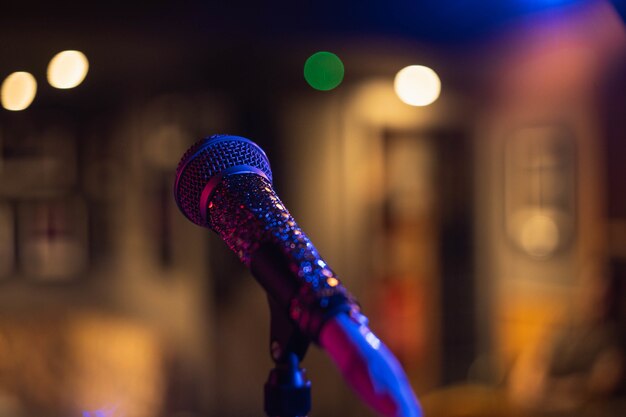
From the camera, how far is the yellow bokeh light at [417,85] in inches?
248

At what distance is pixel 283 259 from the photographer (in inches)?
25.8

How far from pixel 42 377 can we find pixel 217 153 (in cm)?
484

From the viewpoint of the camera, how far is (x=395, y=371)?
0.54 metres

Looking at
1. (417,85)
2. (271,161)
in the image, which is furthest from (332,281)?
(417,85)

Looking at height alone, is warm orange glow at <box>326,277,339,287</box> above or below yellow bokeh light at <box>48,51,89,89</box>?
below

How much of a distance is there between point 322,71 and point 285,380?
17.7 ft

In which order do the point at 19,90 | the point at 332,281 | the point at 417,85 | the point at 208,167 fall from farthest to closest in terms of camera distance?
the point at 417,85 → the point at 19,90 → the point at 208,167 → the point at 332,281

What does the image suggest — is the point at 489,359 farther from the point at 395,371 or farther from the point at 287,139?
the point at 395,371

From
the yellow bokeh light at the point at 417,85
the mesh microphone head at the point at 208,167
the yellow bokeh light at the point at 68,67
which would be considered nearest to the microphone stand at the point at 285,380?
the mesh microphone head at the point at 208,167

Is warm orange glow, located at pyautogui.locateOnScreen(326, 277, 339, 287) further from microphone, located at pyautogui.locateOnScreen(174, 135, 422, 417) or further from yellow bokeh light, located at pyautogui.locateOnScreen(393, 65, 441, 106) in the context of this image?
yellow bokeh light, located at pyautogui.locateOnScreen(393, 65, 441, 106)

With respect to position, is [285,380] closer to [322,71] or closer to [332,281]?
[332,281]

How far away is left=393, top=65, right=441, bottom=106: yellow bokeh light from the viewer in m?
6.30

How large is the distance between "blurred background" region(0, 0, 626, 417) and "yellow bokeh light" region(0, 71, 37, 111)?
0.06ft

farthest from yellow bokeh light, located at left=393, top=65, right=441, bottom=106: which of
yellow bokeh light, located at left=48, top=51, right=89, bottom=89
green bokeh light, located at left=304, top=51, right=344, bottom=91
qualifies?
yellow bokeh light, located at left=48, top=51, right=89, bottom=89
